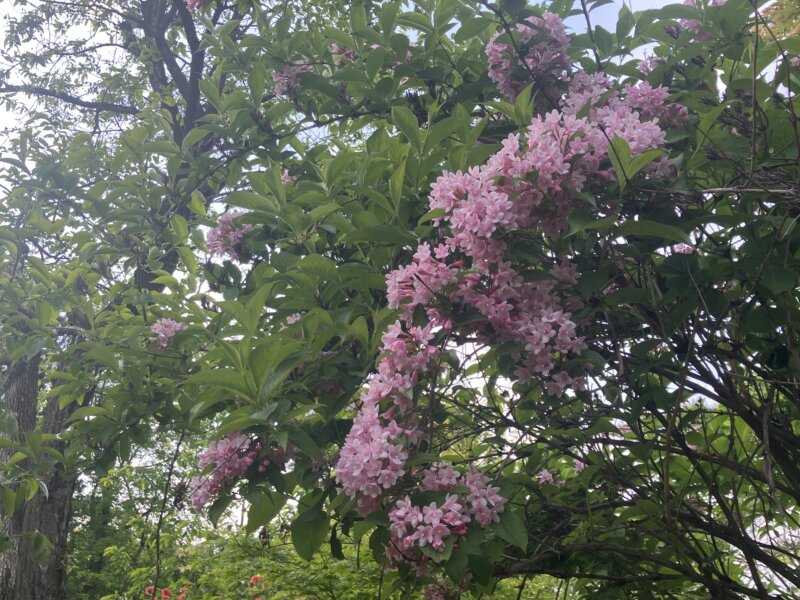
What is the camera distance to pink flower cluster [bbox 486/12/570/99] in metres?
2.05

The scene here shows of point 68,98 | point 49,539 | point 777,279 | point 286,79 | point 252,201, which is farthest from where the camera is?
point 68,98

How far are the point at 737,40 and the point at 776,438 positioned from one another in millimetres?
1077

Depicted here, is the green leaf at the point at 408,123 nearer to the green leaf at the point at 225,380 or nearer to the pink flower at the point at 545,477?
the green leaf at the point at 225,380

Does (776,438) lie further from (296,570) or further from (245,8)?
(245,8)

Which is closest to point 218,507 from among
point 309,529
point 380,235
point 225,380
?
point 309,529

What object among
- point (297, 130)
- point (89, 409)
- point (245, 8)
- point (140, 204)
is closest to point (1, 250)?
point (140, 204)

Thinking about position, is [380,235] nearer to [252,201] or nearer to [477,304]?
[477,304]

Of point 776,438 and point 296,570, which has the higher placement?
point 776,438

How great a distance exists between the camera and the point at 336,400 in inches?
70.3

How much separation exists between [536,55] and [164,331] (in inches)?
60.6

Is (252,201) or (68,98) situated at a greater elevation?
(68,98)

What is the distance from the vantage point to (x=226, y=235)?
8.05ft

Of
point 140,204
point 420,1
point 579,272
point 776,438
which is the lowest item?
point 776,438

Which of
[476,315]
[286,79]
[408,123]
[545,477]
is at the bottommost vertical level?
[545,477]
